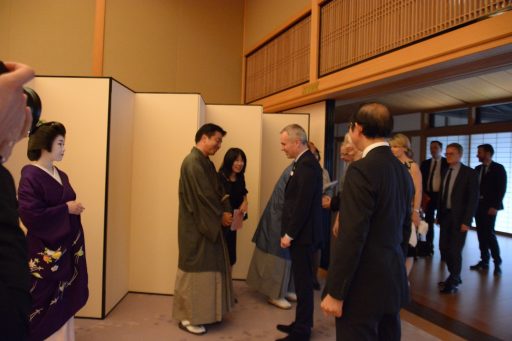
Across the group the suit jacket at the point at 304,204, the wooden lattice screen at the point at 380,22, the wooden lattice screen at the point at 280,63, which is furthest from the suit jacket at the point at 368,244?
the wooden lattice screen at the point at 280,63

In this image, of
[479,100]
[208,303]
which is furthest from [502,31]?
[479,100]

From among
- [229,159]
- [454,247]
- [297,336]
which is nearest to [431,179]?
[454,247]

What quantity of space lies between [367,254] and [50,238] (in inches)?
65.5

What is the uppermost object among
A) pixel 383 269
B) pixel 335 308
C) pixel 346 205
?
pixel 346 205

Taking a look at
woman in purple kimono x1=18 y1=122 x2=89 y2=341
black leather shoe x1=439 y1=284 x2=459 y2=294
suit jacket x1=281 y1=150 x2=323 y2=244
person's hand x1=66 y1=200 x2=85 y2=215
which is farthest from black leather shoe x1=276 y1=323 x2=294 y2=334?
black leather shoe x1=439 y1=284 x2=459 y2=294

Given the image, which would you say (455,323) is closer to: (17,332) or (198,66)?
(17,332)

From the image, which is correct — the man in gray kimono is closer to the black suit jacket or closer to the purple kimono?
the purple kimono

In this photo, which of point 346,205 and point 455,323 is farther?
point 455,323

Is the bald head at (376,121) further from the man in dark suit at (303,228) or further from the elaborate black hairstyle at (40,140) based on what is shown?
the elaborate black hairstyle at (40,140)

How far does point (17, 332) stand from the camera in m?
0.72

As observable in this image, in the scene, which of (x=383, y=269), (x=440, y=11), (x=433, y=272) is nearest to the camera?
(x=383, y=269)

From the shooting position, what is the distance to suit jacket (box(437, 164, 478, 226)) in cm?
362

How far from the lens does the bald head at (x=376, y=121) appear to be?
1.58m

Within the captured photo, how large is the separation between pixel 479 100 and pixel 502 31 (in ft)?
13.7
